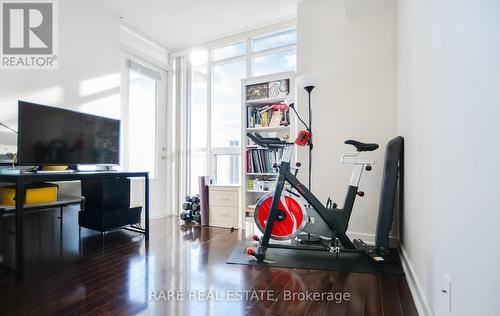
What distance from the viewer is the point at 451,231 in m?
0.97

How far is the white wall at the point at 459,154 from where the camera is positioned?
691mm

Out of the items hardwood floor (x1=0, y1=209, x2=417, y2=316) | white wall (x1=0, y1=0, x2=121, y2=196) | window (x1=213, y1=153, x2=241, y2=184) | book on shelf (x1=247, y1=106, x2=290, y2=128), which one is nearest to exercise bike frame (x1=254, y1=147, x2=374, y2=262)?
hardwood floor (x1=0, y1=209, x2=417, y2=316)

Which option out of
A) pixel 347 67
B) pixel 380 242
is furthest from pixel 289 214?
pixel 347 67

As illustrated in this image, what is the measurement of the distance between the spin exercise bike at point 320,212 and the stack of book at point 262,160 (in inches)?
34.5

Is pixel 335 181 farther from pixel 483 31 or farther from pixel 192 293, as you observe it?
pixel 483 31

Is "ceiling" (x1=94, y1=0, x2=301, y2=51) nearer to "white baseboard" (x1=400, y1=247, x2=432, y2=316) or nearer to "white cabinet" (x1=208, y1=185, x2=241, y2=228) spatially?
"white cabinet" (x1=208, y1=185, x2=241, y2=228)

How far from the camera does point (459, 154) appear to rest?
2.92 feet

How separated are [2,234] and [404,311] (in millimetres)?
3153

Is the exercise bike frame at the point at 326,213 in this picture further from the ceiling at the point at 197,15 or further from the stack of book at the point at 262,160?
the ceiling at the point at 197,15

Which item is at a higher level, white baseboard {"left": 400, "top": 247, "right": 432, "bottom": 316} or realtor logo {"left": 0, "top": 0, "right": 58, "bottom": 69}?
realtor logo {"left": 0, "top": 0, "right": 58, "bottom": 69}

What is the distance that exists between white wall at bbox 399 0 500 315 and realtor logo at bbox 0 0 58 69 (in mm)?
3439

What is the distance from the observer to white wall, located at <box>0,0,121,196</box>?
7.87 feet

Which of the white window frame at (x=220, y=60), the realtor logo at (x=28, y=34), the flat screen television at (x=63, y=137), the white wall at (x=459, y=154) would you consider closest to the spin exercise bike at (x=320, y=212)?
the white wall at (x=459, y=154)

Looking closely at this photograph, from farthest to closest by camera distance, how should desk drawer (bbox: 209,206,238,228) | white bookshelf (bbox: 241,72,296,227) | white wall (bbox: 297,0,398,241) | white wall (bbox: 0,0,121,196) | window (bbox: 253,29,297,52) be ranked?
window (bbox: 253,29,297,52) → desk drawer (bbox: 209,206,238,228) → white bookshelf (bbox: 241,72,296,227) → white wall (bbox: 297,0,398,241) → white wall (bbox: 0,0,121,196)
